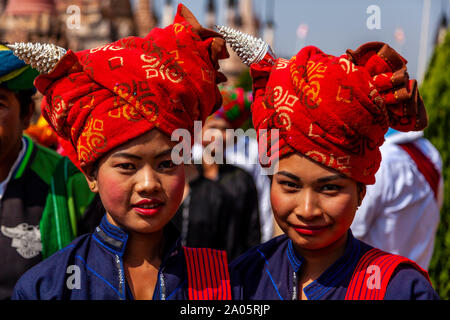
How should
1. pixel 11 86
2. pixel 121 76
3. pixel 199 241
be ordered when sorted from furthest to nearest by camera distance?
1. pixel 199 241
2. pixel 11 86
3. pixel 121 76

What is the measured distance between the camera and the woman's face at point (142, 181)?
7.76 feet

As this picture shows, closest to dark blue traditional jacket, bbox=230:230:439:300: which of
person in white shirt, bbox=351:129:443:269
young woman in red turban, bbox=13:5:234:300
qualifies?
young woman in red turban, bbox=13:5:234:300

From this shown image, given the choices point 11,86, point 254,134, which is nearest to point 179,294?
point 254,134

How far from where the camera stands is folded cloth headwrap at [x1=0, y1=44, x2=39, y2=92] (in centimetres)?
294

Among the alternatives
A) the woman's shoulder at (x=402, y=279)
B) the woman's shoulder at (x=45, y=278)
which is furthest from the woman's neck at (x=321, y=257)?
the woman's shoulder at (x=45, y=278)

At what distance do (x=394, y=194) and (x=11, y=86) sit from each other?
2.49 m

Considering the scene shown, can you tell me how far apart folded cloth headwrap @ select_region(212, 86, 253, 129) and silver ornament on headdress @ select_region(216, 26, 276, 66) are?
10.5 ft

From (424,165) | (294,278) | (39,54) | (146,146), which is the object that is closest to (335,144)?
(294,278)

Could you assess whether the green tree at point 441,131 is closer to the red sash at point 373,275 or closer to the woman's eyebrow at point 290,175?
the red sash at point 373,275

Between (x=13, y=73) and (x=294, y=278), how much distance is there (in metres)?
1.84

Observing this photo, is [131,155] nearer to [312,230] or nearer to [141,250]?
[141,250]

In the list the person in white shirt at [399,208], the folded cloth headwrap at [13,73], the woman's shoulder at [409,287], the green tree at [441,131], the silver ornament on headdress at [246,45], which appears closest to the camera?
the woman's shoulder at [409,287]

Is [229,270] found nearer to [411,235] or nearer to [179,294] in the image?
[179,294]

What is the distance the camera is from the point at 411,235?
12.5 feet
